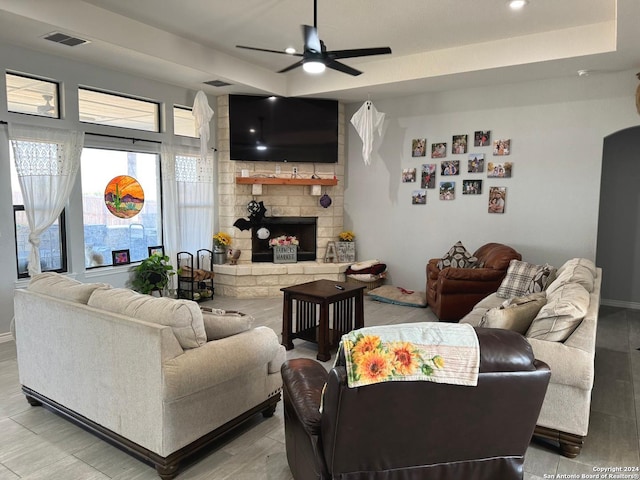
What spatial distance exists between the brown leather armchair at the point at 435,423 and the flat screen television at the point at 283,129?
5427mm

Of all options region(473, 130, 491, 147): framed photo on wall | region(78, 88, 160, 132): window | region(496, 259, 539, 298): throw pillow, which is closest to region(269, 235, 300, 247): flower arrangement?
region(78, 88, 160, 132): window

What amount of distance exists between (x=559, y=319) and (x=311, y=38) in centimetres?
261

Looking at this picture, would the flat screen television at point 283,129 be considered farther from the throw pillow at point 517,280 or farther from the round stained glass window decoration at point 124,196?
the throw pillow at point 517,280

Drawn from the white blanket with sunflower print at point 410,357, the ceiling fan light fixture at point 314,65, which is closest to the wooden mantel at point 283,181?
the ceiling fan light fixture at point 314,65

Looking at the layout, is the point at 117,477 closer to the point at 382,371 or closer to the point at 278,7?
the point at 382,371

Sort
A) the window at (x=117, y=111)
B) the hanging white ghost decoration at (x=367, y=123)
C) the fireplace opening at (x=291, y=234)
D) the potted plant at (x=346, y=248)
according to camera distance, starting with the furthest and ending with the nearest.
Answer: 1. the potted plant at (x=346, y=248)
2. the fireplace opening at (x=291, y=234)
3. the hanging white ghost decoration at (x=367, y=123)
4. the window at (x=117, y=111)

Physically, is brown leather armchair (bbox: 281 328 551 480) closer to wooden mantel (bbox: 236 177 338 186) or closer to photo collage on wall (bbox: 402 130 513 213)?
photo collage on wall (bbox: 402 130 513 213)

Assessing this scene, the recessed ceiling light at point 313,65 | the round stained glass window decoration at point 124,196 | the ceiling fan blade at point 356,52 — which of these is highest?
the ceiling fan blade at point 356,52

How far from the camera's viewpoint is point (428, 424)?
67.9 inches

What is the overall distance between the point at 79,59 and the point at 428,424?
17.2 feet

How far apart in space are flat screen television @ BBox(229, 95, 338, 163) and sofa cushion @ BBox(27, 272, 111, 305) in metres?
3.99

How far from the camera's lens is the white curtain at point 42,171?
183 inches

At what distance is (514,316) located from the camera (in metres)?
2.82

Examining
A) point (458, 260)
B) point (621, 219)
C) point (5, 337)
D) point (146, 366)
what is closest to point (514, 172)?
point (458, 260)
